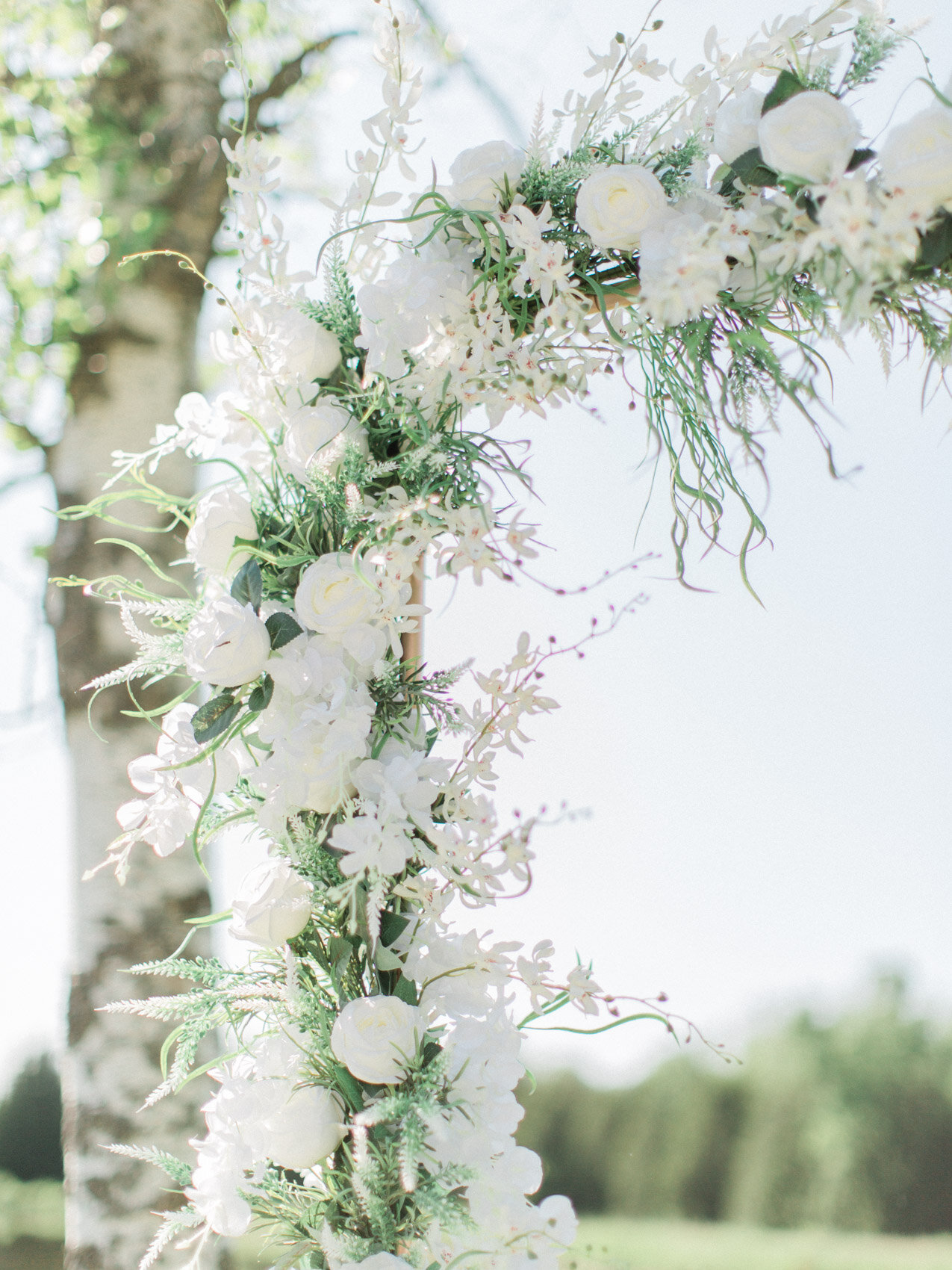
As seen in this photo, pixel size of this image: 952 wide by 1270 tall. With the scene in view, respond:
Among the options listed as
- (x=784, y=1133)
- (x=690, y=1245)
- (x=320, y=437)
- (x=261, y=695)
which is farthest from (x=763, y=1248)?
(x=320, y=437)

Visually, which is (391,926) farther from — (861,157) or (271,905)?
(861,157)

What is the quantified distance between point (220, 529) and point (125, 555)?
949 mm

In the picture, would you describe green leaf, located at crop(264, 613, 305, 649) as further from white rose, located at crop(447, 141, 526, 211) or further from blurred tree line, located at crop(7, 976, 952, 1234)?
blurred tree line, located at crop(7, 976, 952, 1234)

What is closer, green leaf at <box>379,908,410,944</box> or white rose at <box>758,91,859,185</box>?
white rose at <box>758,91,859,185</box>

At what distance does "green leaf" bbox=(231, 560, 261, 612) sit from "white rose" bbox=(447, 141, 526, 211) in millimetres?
432

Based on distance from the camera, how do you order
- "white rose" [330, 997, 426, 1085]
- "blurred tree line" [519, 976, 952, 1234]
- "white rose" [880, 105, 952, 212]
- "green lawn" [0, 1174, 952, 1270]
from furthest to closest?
"blurred tree line" [519, 976, 952, 1234] < "green lawn" [0, 1174, 952, 1270] < "white rose" [330, 997, 426, 1085] < "white rose" [880, 105, 952, 212]

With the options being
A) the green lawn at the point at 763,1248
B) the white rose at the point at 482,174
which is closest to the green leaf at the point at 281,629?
the white rose at the point at 482,174

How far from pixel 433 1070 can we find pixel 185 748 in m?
0.40

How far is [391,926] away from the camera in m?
0.88

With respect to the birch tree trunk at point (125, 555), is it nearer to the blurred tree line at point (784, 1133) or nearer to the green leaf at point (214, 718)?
the green leaf at point (214, 718)

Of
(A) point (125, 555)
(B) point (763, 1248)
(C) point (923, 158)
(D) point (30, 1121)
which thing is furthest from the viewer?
(B) point (763, 1248)

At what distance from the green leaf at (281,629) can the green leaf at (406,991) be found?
351 mm

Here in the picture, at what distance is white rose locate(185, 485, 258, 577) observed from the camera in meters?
0.93

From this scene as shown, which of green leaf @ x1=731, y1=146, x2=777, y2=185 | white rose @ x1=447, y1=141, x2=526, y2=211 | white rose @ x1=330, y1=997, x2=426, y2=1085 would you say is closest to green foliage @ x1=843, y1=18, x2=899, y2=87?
green leaf @ x1=731, y1=146, x2=777, y2=185
